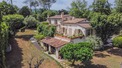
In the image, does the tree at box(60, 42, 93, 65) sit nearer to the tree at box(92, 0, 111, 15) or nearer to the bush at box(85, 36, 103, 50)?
the bush at box(85, 36, 103, 50)

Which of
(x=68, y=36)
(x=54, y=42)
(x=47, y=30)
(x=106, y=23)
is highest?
(x=106, y=23)

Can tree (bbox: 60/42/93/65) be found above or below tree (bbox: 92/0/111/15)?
below

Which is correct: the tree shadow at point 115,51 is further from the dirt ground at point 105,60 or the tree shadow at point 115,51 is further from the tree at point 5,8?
the tree at point 5,8

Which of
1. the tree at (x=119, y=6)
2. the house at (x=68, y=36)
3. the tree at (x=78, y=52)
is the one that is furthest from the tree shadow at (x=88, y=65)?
the tree at (x=119, y=6)

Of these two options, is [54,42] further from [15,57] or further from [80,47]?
[80,47]

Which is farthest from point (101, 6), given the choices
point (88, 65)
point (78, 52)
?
point (78, 52)

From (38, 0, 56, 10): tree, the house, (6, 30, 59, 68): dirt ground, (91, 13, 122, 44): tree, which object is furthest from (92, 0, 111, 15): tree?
(38, 0, 56, 10): tree
